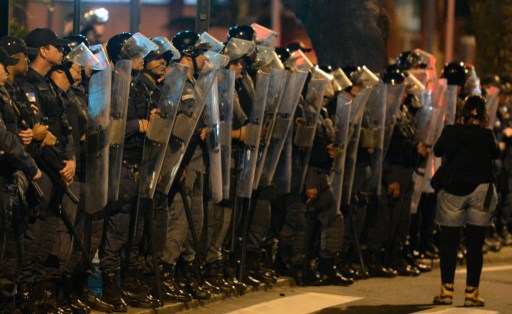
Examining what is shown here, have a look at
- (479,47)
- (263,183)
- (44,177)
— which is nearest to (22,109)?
(44,177)

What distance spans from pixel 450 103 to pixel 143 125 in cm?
537

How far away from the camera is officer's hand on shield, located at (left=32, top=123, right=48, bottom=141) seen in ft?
28.7

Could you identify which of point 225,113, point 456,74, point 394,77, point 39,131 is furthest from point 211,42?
point 456,74

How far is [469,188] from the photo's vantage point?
35.7ft

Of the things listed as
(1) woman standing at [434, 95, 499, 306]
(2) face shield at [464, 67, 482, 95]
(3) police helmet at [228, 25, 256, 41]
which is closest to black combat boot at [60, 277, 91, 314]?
(3) police helmet at [228, 25, 256, 41]

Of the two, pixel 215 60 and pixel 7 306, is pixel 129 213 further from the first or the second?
pixel 215 60

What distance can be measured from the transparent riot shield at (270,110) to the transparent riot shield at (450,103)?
339 centimetres

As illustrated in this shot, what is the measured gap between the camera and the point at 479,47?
2059 cm

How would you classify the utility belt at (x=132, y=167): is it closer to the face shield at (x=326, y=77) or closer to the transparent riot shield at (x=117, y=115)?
the transparent riot shield at (x=117, y=115)

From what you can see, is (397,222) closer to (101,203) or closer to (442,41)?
(101,203)

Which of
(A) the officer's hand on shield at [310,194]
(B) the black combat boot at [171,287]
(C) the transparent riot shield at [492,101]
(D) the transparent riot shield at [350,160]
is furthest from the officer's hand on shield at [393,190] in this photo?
(B) the black combat boot at [171,287]

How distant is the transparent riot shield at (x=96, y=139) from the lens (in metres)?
9.28

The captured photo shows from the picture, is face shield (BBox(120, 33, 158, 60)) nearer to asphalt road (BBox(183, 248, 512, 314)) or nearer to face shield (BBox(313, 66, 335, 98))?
asphalt road (BBox(183, 248, 512, 314))

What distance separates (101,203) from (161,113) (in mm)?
905
